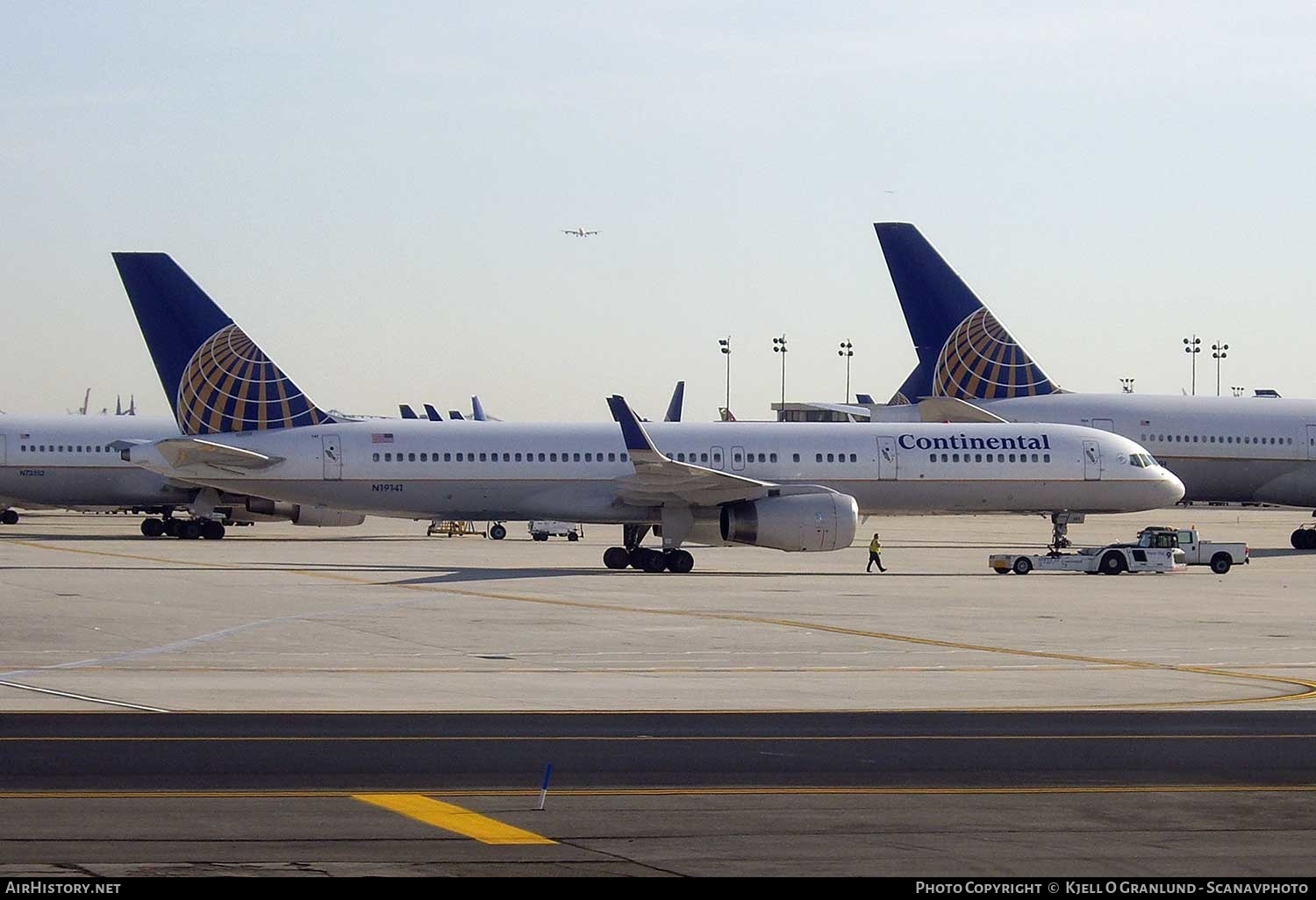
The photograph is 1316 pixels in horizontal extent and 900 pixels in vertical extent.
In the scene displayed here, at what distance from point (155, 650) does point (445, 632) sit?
4858 millimetres

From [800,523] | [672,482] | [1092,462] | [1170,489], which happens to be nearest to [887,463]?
[1092,462]

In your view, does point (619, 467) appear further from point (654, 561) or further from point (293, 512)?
point (293, 512)

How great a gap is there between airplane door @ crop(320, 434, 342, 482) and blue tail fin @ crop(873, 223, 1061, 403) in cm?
2961

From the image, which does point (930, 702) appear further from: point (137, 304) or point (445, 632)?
point (137, 304)

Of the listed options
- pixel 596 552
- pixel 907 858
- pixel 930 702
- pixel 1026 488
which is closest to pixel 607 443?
pixel 596 552

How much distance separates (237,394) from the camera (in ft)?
164

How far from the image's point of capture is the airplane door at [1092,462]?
50.5 meters

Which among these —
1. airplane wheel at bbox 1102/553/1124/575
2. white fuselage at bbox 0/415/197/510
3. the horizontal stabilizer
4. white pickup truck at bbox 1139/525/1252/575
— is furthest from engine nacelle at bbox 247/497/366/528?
white pickup truck at bbox 1139/525/1252/575

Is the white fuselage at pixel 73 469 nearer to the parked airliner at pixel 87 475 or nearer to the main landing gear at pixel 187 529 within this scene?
the parked airliner at pixel 87 475

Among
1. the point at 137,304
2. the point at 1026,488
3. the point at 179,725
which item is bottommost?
the point at 179,725

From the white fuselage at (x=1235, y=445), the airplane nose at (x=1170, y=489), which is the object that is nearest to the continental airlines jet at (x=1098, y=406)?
the white fuselage at (x=1235, y=445)

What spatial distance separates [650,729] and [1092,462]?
34.8 metres

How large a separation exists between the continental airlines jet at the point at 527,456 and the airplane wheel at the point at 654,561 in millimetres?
1367

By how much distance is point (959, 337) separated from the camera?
234 feet
